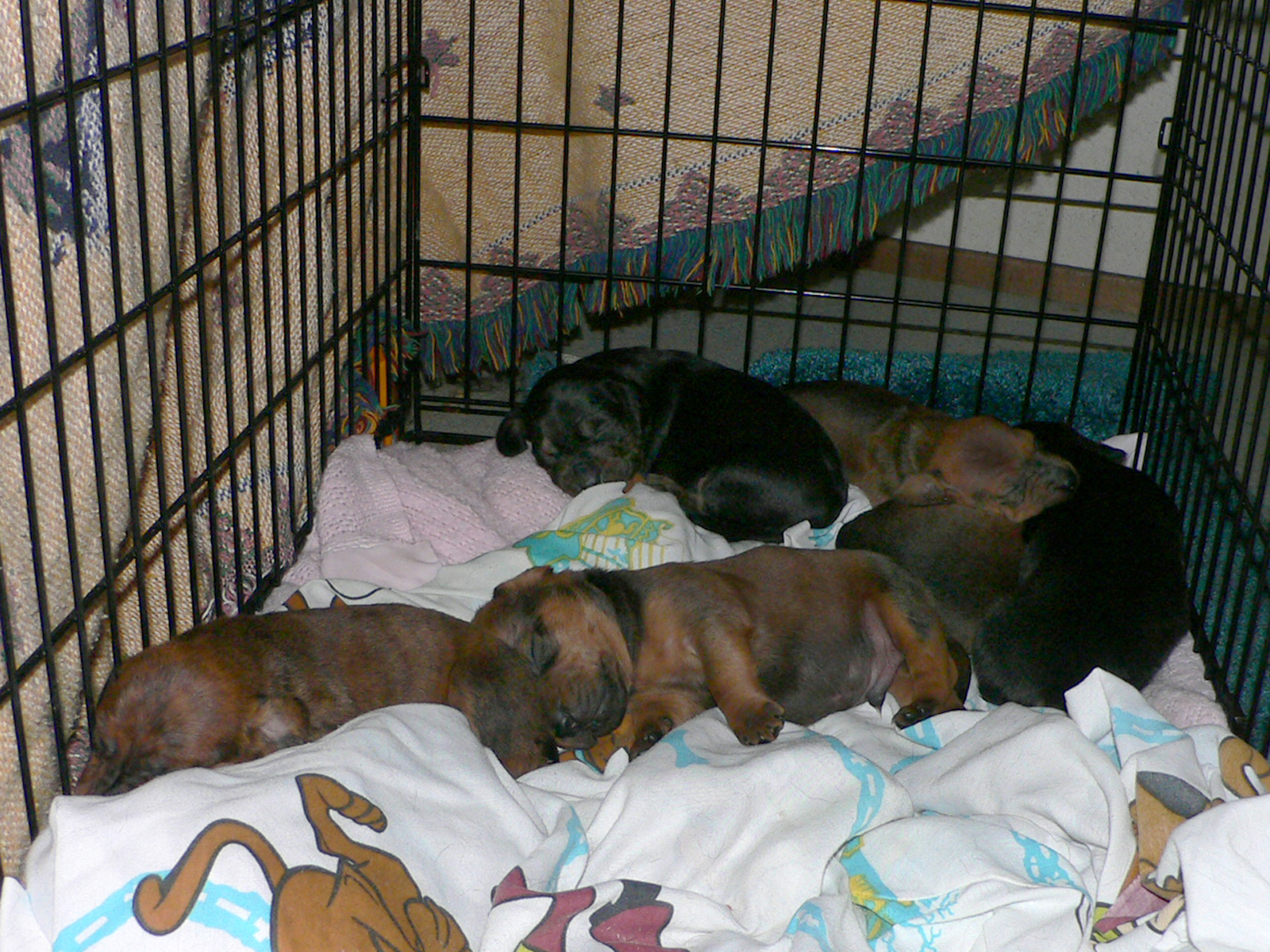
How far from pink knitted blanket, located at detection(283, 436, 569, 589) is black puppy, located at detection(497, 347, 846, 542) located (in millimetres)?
114

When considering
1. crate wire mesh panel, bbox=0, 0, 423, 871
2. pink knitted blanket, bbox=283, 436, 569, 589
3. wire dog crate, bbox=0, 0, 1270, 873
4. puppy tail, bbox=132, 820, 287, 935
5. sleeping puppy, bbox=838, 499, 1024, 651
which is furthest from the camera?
pink knitted blanket, bbox=283, 436, 569, 589

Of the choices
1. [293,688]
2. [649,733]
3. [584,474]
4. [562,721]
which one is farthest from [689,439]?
[293,688]

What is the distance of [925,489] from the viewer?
338 cm

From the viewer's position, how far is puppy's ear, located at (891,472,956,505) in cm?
330

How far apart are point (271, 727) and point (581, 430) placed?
1699mm

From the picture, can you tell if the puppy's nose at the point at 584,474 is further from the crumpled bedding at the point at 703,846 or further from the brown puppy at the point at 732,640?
the crumpled bedding at the point at 703,846

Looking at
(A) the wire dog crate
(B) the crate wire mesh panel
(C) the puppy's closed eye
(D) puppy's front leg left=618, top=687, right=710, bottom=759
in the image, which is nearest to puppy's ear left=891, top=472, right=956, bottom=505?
(A) the wire dog crate

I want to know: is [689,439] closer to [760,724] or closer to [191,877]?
[760,724]

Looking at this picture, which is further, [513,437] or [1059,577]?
[513,437]

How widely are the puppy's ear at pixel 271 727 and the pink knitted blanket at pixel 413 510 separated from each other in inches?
33.8

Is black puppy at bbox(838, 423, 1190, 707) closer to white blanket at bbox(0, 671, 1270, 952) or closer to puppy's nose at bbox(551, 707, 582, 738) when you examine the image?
white blanket at bbox(0, 671, 1270, 952)

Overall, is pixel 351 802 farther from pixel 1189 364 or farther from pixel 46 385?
pixel 1189 364

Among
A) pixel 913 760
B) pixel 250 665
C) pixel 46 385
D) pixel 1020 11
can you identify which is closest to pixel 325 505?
pixel 250 665

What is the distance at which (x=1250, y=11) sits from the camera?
283 cm
